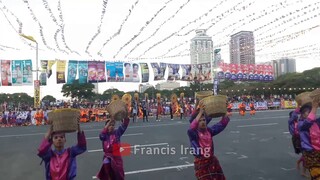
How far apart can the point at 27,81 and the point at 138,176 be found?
2059 cm

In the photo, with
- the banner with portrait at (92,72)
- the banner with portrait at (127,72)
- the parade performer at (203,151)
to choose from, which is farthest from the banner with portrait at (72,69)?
the parade performer at (203,151)

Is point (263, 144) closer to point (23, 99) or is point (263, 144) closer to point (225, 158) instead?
point (225, 158)

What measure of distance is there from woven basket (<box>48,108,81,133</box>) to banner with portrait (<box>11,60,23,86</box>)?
22.9 meters

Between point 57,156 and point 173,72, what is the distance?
87.3 ft

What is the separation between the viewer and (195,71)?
31.7 m

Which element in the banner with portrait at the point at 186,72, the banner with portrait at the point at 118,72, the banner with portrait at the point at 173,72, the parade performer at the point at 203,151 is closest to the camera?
the parade performer at the point at 203,151

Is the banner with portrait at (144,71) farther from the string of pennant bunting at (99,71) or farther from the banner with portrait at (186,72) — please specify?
the banner with portrait at (186,72)

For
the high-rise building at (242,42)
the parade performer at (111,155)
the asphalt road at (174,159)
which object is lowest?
the asphalt road at (174,159)

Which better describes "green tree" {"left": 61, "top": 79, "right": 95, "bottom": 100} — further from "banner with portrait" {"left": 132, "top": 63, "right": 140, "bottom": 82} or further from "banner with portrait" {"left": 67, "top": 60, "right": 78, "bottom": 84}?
"banner with portrait" {"left": 67, "top": 60, "right": 78, "bottom": 84}

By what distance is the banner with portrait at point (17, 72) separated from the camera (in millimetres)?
24422

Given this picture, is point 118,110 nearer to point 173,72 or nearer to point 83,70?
point 83,70

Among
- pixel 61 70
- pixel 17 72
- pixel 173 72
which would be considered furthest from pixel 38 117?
pixel 173 72

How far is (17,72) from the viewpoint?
967 inches

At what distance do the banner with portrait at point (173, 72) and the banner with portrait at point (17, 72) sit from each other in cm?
1300
